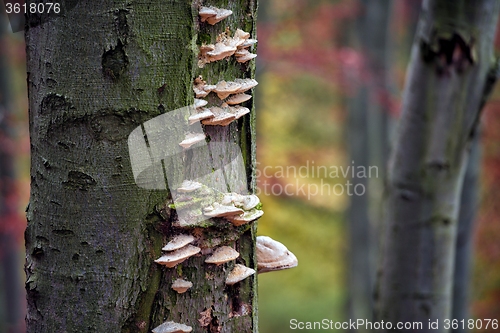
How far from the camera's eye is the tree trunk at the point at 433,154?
2732 millimetres

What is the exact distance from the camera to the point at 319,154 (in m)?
16.2

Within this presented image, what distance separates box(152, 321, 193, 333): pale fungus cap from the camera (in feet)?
4.22

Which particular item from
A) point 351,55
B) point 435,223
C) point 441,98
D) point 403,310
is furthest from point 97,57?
point 351,55

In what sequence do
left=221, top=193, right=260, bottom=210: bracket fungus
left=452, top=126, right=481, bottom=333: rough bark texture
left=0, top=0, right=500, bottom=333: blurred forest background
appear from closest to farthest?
left=221, top=193, right=260, bottom=210: bracket fungus < left=452, top=126, right=481, bottom=333: rough bark texture < left=0, top=0, right=500, bottom=333: blurred forest background

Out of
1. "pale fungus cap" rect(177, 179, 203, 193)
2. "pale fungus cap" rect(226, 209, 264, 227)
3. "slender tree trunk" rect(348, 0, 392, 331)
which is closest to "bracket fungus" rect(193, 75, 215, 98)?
"pale fungus cap" rect(177, 179, 203, 193)

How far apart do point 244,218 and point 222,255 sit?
13cm

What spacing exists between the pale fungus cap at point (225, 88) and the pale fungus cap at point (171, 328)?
675 millimetres

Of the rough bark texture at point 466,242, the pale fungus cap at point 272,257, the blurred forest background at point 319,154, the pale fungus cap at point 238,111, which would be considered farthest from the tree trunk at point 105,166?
the blurred forest background at point 319,154

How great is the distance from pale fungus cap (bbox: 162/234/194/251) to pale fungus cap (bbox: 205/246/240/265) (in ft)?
0.31

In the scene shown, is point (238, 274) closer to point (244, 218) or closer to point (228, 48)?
point (244, 218)

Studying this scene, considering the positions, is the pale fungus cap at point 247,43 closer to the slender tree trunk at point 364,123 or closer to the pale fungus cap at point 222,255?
the pale fungus cap at point 222,255

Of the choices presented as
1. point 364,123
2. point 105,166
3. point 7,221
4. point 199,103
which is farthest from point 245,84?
point 364,123

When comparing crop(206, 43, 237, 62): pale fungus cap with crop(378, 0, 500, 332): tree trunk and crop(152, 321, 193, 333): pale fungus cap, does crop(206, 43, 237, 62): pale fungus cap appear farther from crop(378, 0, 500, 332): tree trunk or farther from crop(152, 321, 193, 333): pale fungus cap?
crop(378, 0, 500, 332): tree trunk

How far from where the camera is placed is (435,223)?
293 centimetres
